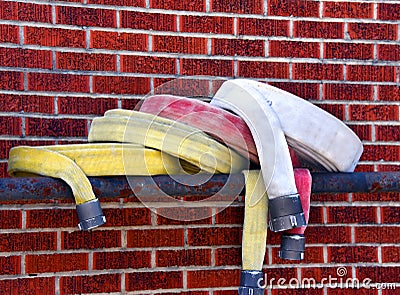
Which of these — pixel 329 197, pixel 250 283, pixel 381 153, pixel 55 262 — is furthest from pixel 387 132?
pixel 55 262

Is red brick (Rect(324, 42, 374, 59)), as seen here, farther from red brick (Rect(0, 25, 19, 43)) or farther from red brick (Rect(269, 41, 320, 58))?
red brick (Rect(0, 25, 19, 43))

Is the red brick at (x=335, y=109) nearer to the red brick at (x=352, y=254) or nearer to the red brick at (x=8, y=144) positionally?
the red brick at (x=352, y=254)

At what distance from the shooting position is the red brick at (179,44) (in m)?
2.01

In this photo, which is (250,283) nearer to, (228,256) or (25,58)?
(228,256)

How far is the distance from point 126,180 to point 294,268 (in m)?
0.83

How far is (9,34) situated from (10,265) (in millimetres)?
Result: 734

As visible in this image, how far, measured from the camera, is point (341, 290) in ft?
6.84

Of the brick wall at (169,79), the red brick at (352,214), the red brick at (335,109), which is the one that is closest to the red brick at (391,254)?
the brick wall at (169,79)

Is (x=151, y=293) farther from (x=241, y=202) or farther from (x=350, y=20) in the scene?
(x=350, y=20)

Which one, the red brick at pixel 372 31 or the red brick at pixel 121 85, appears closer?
the red brick at pixel 121 85

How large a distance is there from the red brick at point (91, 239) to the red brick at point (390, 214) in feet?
3.05

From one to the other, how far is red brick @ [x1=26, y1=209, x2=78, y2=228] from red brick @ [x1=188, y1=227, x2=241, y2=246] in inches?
15.6

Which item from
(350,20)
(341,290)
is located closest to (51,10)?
(350,20)

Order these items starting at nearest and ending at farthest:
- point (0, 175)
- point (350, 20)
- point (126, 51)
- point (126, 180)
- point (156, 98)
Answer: point (126, 180)
point (156, 98)
point (0, 175)
point (126, 51)
point (350, 20)
